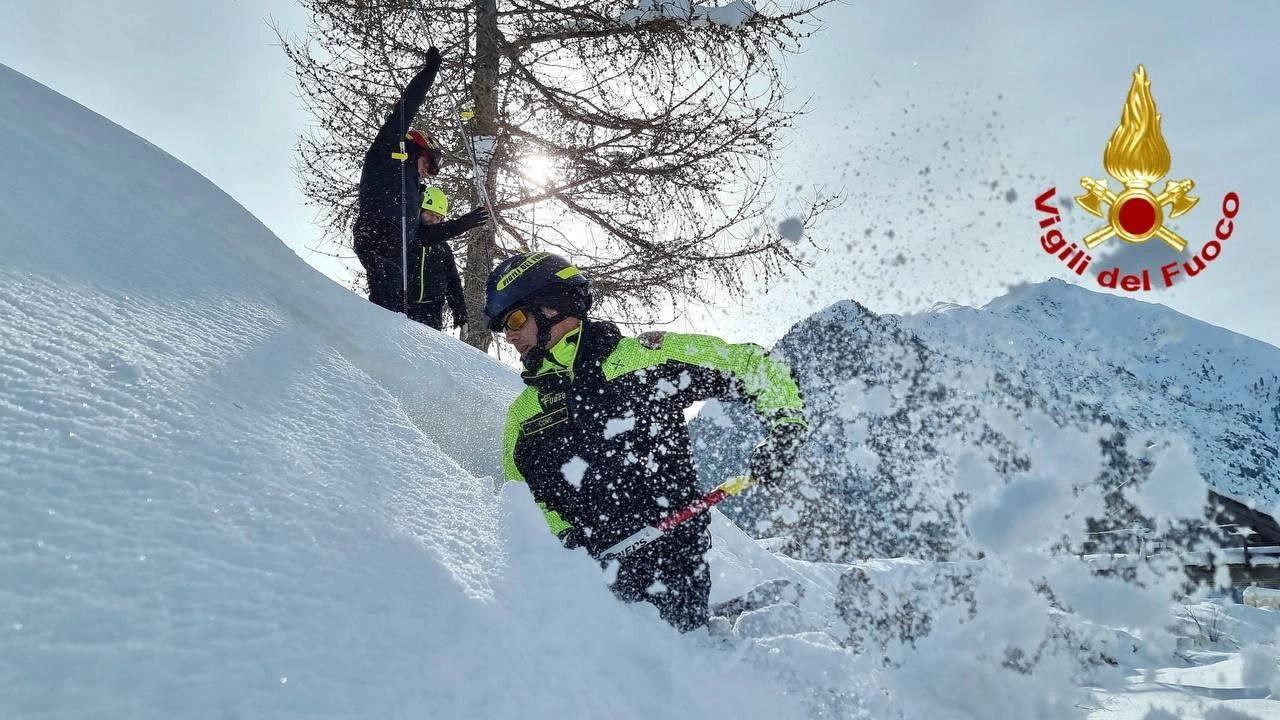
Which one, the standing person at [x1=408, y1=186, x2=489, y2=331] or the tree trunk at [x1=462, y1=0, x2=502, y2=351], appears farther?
the tree trunk at [x1=462, y1=0, x2=502, y2=351]

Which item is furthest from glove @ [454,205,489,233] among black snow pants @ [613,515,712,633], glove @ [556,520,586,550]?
black snow pants @ [613,515,712,633]

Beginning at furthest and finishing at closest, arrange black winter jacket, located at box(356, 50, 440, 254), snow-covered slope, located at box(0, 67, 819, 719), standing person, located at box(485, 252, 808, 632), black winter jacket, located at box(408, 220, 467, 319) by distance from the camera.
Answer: black winter jacket, located at box(408, 220, 467, 319)
black winter jacket, located at box(356, 50, 440, 254)
standing person, located at box(485, 252, 808, 632)
snow-covered slope, located at box(0, 67, 819, 719)

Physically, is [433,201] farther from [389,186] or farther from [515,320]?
[515,320]

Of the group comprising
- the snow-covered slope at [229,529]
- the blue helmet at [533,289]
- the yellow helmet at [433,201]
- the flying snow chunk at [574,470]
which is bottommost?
the snow-covered slope at [229,529]

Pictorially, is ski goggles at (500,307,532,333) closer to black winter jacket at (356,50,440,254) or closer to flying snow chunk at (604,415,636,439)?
flying snow chunk at (604,415,636,439)

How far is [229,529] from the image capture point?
1369 millimetres

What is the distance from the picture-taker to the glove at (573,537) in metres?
2.83

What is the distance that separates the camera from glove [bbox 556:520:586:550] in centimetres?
283

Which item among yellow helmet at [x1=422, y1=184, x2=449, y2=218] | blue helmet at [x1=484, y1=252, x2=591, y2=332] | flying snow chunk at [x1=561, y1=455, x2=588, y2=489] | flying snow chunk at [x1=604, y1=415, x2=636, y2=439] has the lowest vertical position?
flying snow chunk at [x1=561, y1=455, x2=588, y2=489]

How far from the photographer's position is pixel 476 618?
5.10 feet

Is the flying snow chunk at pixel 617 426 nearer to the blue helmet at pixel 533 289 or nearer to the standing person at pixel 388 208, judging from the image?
the blue helmet at pixel 533 289

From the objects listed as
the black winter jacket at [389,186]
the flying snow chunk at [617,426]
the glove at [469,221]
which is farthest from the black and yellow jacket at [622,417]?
the glove at [469,221]

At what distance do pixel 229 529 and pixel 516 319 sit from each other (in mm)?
1738

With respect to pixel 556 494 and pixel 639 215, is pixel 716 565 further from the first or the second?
pixel 639 215
